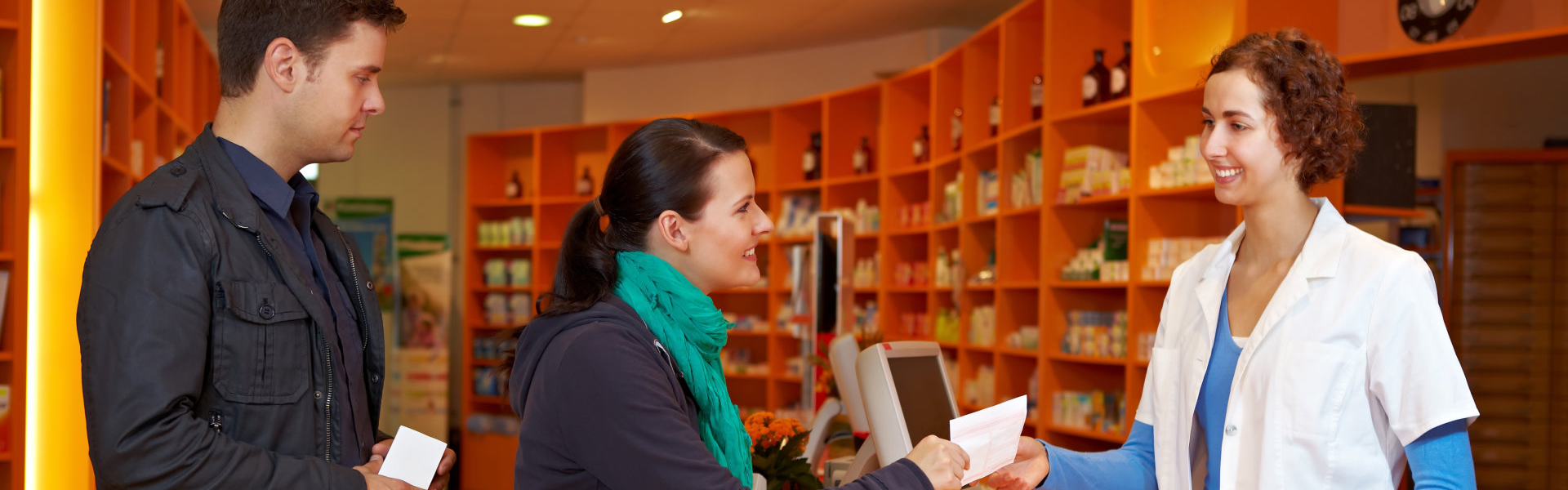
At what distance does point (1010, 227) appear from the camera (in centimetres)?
589

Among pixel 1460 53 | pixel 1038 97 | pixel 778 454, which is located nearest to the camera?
pixel 778 454

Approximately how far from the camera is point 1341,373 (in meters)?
1.85

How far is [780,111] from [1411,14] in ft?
16.8

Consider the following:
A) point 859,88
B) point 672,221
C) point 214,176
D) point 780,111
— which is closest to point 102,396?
point 214,176

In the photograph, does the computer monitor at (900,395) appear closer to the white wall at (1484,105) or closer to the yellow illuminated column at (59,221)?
the yellow illuminated column at (59,221)

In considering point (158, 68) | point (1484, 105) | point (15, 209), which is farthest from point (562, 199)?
point (1484, 105)

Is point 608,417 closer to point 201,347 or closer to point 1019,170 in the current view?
point 201,347

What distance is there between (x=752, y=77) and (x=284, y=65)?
23.5 feet

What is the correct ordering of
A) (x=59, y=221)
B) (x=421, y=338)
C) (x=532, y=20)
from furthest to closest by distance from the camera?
(x=421, y=338) < (x=532, y=20) < (x=59, y=221)

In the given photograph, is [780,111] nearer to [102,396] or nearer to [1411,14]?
[1411,14]

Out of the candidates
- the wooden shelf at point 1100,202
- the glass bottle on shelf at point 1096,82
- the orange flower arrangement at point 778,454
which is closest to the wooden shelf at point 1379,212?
the wooden shelf at point 1100,202

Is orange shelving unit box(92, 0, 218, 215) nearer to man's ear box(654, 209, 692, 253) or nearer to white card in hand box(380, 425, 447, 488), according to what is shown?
white card in hand box(380, 425, 447, 488)

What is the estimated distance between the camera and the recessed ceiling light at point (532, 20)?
24.5 feet

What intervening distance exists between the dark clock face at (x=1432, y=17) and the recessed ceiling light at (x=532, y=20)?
5.19m
